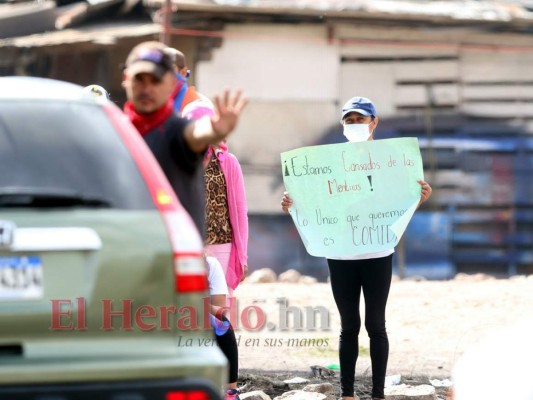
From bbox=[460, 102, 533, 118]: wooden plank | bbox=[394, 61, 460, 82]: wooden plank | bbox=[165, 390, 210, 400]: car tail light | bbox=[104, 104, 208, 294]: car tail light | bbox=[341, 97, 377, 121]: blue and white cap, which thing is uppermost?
bbox=[394, 61, 460, 82]: wooden plank

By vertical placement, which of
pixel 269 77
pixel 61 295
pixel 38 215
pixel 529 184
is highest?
pixel 269 77

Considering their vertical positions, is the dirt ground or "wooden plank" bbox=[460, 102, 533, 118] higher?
"wooden plank" bbox=[460, 102, 533, 118]

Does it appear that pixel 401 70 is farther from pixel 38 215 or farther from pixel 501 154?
pixel 38 215

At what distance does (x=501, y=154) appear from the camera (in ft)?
56.5

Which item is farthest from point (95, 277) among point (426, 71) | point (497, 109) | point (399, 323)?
point (497, 109)

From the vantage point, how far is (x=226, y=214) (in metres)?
7.60

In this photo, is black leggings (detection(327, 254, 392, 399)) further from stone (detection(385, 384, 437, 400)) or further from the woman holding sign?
stone (detection(385, 384, 437, 400))

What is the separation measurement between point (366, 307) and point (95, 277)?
326 cm

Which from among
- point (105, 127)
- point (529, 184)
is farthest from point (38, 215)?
point (529, 184)

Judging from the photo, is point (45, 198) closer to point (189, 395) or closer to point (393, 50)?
point (189, 395)

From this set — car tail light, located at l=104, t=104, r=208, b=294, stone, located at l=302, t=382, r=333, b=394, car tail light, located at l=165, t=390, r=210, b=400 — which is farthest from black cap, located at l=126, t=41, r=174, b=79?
stone, located at l=302, t=382, r=333, b=394

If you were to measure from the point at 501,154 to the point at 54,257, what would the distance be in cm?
1345

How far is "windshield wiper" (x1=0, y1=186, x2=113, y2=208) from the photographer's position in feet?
14.9

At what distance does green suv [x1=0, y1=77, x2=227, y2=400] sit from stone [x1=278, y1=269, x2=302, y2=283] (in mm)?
11067
